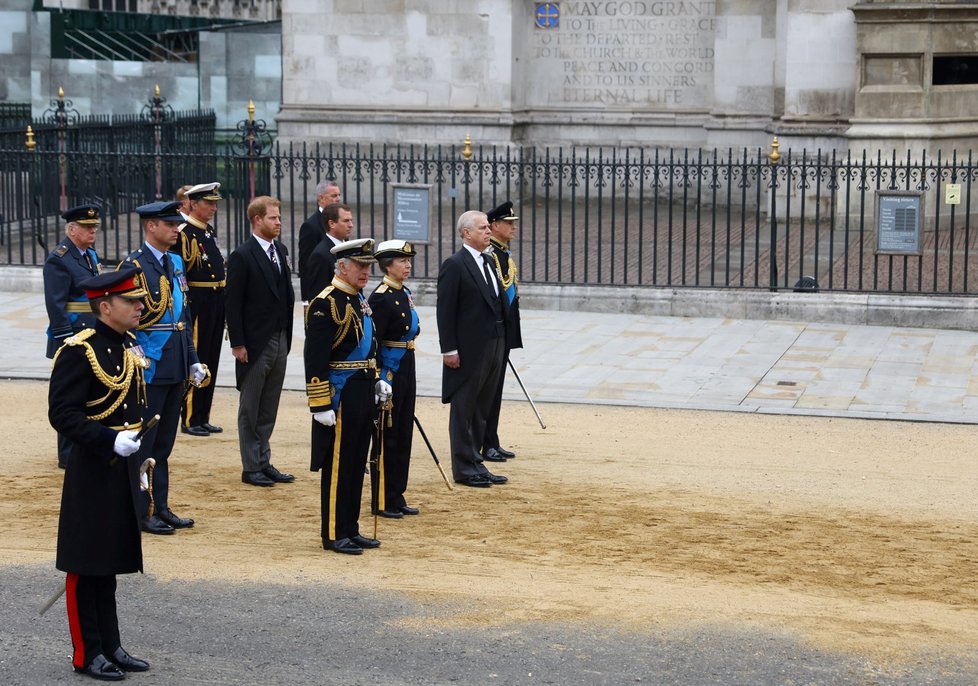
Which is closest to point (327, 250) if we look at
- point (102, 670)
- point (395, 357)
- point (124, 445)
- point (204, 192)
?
point (204, 192)

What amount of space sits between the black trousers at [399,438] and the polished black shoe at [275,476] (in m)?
1.14

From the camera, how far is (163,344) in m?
9.71

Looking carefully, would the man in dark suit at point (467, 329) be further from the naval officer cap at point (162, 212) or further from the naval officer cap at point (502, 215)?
the naval officer cap at point (162, 212)

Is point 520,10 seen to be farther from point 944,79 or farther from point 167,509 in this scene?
point 167,509

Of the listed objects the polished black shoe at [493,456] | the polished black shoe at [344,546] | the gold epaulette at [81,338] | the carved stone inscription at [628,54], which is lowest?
the polished black shoe at [344,546]

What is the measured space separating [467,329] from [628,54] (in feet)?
58.8

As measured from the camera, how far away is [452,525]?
→ 9703 millimetres

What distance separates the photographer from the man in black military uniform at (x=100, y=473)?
7.14 meters

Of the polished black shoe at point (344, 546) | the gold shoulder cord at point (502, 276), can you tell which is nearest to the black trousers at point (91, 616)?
the polished black shoe at point (344, 546)

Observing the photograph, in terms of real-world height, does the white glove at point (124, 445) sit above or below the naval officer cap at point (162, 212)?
below

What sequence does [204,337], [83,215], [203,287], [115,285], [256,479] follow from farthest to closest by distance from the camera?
[204,337] < [203,287] < [83,215] < [256,479] < [115,285]

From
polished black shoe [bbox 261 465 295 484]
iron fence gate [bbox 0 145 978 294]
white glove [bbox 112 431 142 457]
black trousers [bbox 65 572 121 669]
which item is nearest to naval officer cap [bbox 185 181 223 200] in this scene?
polished black shoe [bbox 261 465 295 484]

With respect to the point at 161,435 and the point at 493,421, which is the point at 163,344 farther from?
the point at 493,421

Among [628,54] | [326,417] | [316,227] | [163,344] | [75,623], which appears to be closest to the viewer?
[75,623]
